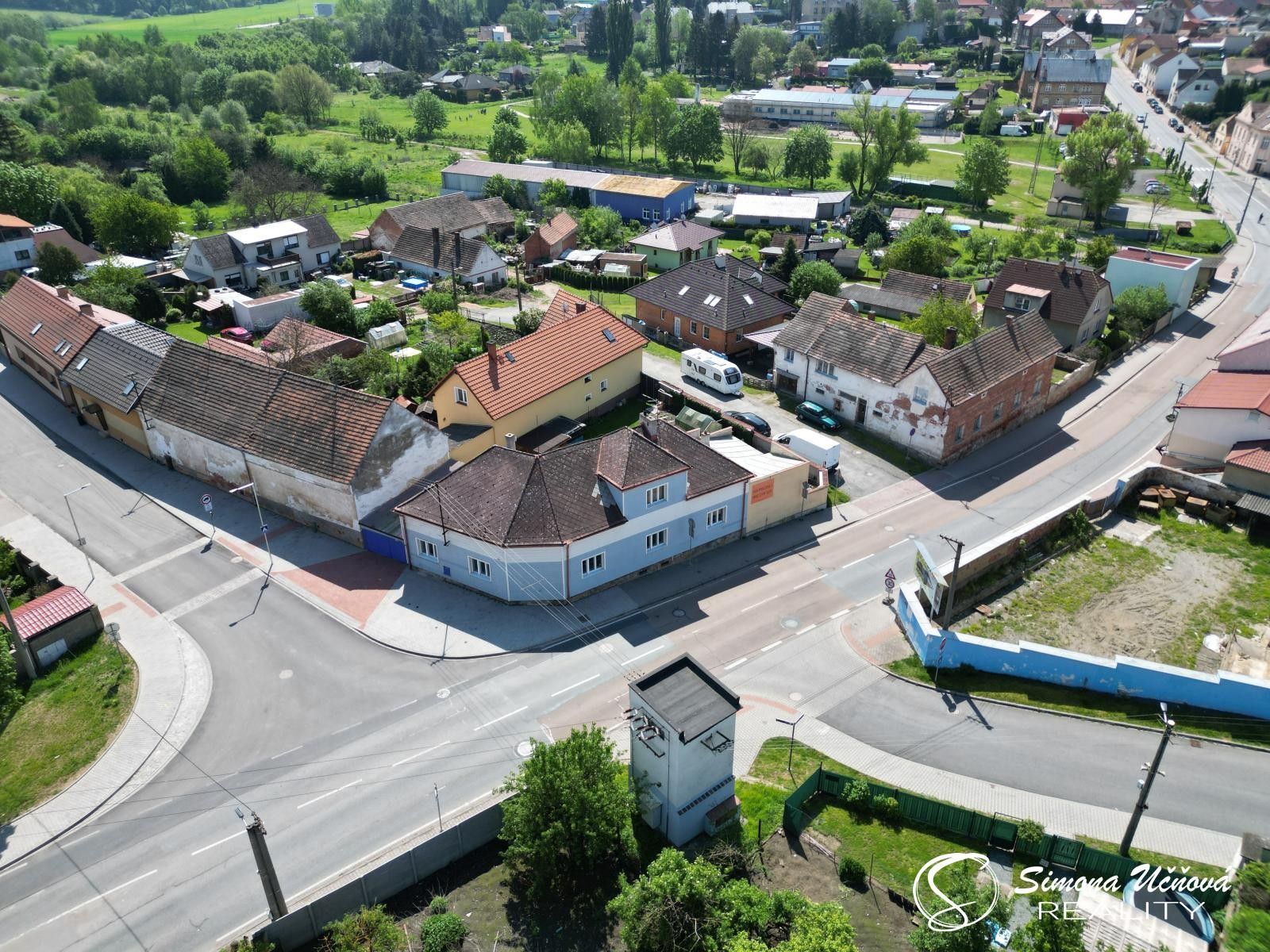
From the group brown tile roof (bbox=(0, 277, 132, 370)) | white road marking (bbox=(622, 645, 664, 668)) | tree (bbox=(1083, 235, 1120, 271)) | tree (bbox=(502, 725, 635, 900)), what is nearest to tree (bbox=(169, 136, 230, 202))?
brown tile roof (bbox=(0, 277, 132, 370))

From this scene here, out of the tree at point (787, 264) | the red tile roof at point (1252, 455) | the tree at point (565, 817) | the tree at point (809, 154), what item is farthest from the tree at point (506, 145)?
the tree at point (565, 817)

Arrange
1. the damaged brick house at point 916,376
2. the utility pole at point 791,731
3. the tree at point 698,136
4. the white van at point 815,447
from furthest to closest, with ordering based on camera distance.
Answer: the tree at point 698,136
the damaged brick house at point 916,376
the white van at point 815,447
the utility pole at point 791,731

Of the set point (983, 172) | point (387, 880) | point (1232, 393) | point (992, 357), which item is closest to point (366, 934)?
Answer: point (387, 880)

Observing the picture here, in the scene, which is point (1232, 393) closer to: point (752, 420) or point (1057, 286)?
point (1057, 286)

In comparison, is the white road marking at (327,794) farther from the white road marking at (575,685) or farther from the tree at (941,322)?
the tree at (941,322)

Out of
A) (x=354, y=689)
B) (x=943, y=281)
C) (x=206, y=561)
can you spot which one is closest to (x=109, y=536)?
(x=206, y=561)

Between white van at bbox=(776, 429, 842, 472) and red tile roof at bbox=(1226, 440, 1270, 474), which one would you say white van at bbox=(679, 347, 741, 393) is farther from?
red tile roof at bbox=(1226, 440, 1270, 474)
